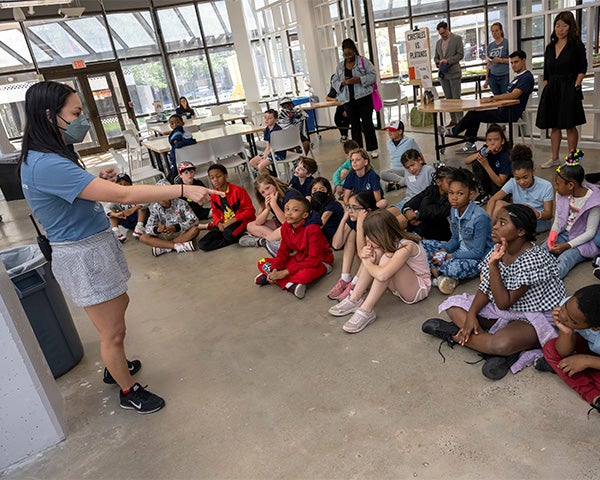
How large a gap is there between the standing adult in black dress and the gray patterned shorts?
4360mm

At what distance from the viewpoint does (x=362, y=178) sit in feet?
12.9

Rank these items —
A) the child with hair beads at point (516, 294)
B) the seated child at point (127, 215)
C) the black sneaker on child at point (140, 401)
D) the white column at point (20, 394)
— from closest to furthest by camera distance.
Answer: the white column at point (20, 394) → the child with hair beads at point (516, 294) → the black sneaker on child at point (140, 401) → the seated child at point (127, 215)

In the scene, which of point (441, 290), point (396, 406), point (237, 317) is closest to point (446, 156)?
point (441, 290)

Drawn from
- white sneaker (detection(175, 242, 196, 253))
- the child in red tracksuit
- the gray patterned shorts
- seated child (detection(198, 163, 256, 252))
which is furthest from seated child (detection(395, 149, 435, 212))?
the gray patterned shorts

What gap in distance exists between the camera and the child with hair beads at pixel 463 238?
9.43ft

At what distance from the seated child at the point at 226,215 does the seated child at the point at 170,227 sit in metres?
0.18

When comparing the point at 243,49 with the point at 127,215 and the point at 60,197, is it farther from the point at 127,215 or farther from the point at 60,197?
the point at 60,197

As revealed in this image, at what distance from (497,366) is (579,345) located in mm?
342

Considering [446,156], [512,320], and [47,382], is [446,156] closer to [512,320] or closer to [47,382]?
[512,320]

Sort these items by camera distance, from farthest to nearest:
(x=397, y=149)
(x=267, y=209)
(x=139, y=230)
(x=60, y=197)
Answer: (x=139, y=230) < (x=397, y=149) < (x=267, y=209) < (x=60, y=197)

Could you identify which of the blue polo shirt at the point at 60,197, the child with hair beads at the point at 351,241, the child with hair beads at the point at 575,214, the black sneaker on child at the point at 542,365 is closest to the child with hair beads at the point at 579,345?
the black sneaker on child at the point at 542,365

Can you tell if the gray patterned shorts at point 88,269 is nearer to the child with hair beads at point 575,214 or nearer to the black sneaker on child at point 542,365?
the black sneaker on child at point 542,365

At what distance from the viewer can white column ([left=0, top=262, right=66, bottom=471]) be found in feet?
6.56

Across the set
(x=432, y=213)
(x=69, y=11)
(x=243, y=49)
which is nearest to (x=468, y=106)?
(x=432, y=213)
